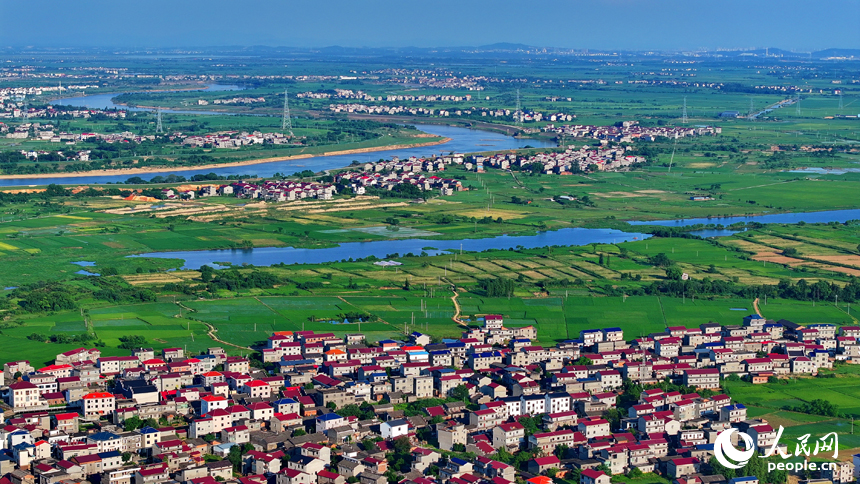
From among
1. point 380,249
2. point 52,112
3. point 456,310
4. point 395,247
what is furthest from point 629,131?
point 456,310

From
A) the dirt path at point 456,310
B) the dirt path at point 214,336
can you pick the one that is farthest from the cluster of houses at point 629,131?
the dirt path at point 214,336

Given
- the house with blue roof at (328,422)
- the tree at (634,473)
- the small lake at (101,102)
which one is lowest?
the small lake at (101,102)

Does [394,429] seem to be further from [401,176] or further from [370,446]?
[401,176]

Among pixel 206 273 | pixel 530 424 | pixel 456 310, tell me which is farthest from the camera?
pixel 206 273

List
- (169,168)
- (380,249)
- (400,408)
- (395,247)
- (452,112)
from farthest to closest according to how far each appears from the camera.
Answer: (452,112) → (169,168) → (395,247) → (380,249) → (400,408)

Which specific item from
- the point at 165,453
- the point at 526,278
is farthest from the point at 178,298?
the point at 165,453

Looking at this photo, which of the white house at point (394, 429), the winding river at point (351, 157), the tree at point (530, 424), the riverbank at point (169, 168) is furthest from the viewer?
the riverbank at point (169, 168)

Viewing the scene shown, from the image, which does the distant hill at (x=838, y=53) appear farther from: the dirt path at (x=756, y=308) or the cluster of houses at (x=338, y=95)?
the dirt path at (x=756, y=308)

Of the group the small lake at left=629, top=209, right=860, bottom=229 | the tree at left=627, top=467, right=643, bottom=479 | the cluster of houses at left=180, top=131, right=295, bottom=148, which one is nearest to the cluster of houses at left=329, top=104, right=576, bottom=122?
the cluster of houses at left=180, top=131, right=295, bottom=148
